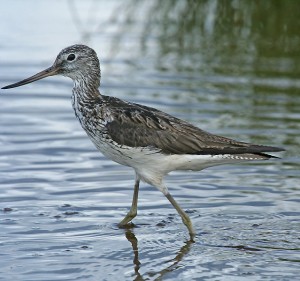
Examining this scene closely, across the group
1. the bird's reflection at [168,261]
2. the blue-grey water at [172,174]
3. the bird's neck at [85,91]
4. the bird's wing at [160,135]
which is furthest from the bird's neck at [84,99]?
the bird's reflection at [168,261]

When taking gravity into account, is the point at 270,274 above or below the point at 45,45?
below

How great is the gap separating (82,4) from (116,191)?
10.1m

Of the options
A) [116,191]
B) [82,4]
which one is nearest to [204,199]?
[116,191]

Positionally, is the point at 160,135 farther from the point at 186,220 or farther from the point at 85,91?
the point at 85,91

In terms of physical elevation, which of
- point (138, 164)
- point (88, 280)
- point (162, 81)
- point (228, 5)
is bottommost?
point (88, 280)

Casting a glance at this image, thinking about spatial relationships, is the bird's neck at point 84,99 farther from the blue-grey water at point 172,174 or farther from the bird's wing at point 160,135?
the blue-grey water at point 172,174

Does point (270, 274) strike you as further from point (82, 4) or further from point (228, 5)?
point (82, 4)

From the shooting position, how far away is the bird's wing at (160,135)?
29.7 ft

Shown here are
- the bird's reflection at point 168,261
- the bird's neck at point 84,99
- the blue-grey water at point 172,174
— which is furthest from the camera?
the bird's neck at point 84,99

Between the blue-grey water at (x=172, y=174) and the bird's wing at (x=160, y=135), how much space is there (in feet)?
2.49

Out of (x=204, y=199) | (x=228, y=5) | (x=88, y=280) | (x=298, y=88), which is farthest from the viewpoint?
(x=228, y=5)

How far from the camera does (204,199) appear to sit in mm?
10172

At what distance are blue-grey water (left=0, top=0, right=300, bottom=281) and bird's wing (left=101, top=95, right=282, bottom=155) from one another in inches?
29.9

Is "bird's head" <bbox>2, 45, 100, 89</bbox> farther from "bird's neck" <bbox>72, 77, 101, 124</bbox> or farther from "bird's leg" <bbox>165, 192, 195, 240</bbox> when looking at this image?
Result: "bird's leg" <bbox>165, 192, 195, 240</bbox>
